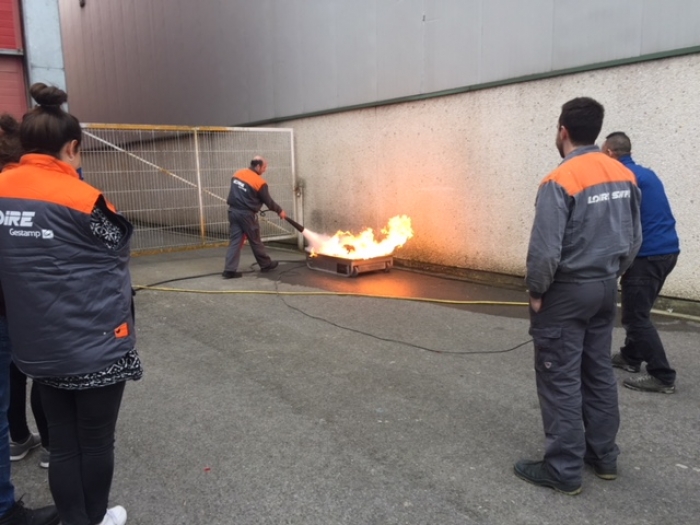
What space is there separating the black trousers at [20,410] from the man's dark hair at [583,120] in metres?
3.46

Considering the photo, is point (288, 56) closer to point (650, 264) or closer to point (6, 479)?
point (650, 264)

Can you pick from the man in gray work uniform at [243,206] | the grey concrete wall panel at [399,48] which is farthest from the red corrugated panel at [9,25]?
the grey concrete wall panel at [399,48]

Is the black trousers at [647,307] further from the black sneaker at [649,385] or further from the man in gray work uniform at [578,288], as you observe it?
the man in gray work uniform at [578,288]

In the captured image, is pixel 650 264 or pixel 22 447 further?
pixel 650 264

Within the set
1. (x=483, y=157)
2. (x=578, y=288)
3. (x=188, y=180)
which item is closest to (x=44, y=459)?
(x=578, y=288)

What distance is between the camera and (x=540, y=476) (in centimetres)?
302

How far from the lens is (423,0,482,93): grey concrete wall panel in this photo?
25.8ft

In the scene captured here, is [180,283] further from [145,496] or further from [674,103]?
[674,103]

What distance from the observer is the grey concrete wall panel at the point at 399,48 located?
862 cm

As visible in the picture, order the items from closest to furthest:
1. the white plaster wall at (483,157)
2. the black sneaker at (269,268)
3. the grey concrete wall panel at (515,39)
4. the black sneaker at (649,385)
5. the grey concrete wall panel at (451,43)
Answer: the black sneaker at (649,385) < the white plaster wall at (483,157) < the grey concrete wall panel at (515,39) < the grey concrete wall panel at (451,43) < the black sneaker at (269,268)

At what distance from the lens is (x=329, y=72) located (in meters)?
10.4

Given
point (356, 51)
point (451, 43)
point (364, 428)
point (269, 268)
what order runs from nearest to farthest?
point (364, 428) → point (451, 43) → point (269, 268) → point (356, 51)

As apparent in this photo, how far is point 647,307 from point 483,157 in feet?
13.9

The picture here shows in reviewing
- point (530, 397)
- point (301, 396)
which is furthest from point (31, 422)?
point (530, 397)
